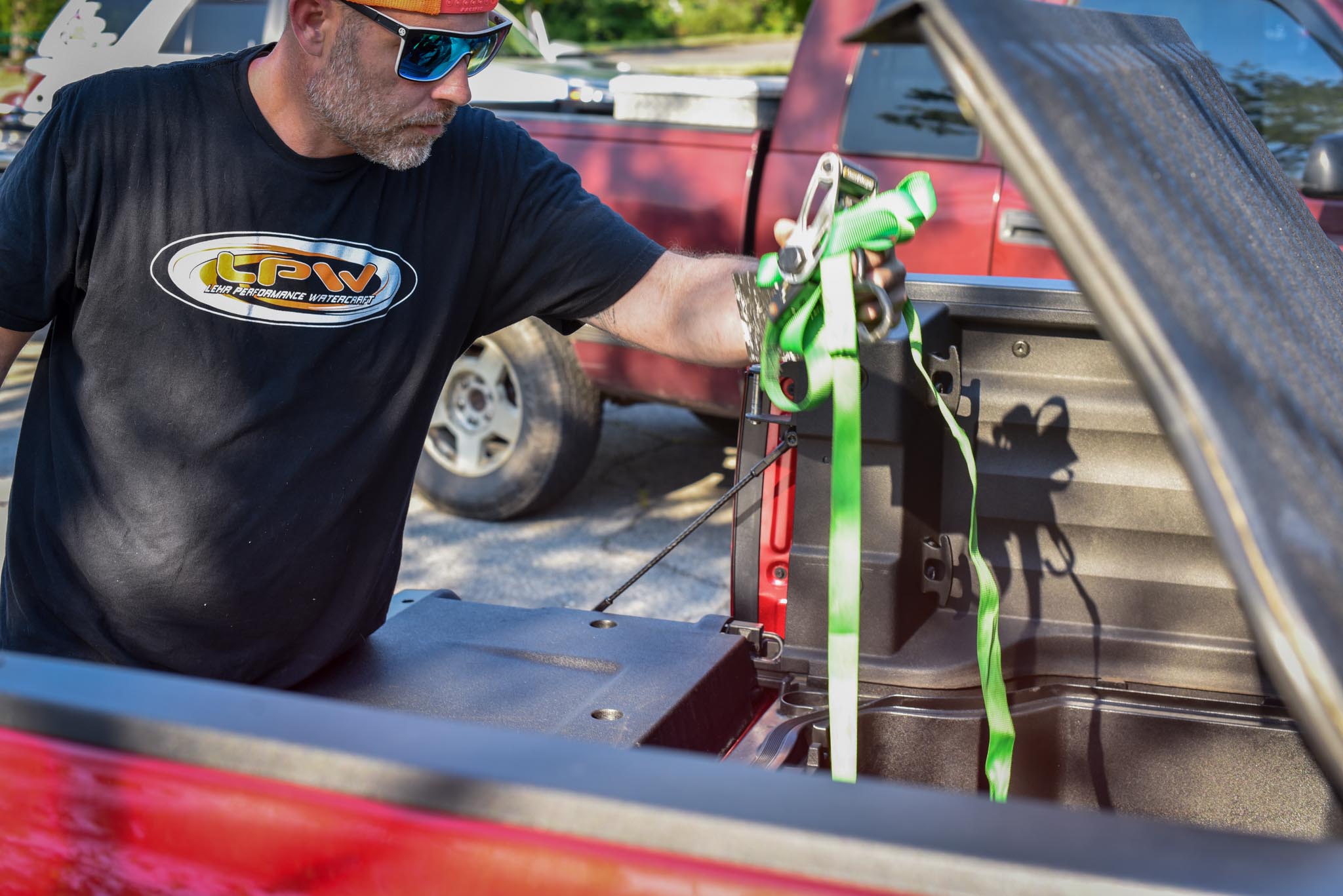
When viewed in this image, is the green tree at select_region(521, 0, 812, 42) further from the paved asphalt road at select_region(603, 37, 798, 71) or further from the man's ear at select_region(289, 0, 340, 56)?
the man's ear at select_region(289, 0, 340, 56)

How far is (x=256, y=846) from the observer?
91 cm

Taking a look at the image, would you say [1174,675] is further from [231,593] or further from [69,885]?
[69,885]

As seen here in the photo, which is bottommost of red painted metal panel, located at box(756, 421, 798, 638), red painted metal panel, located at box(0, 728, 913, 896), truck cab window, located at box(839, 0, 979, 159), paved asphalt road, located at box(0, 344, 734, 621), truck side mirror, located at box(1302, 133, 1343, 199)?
paved asphalt road, located at box(0, 344, 734, 621)

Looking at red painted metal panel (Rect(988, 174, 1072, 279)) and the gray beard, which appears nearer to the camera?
the gray beard

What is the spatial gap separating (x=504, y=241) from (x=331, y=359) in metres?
0.36

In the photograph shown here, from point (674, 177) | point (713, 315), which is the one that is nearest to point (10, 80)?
point (674, 177)

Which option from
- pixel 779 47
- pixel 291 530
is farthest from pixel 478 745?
pixel 779 47

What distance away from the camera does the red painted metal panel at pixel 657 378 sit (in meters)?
4.02

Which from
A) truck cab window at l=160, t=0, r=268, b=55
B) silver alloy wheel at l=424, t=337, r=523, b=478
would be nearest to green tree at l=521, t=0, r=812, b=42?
truck cab window at l=160, t=0, r=268, b=55

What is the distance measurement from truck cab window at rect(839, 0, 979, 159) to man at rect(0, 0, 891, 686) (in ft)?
6.06

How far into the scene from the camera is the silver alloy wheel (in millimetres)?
4367

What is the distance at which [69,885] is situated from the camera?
0.99m

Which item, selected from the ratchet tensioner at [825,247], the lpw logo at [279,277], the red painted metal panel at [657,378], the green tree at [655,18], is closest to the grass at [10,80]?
the red painted metal panel at [657,378]

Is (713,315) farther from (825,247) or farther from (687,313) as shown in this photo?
(825,247)
